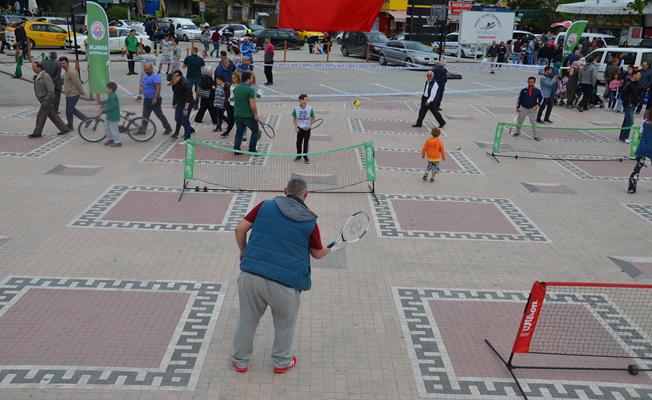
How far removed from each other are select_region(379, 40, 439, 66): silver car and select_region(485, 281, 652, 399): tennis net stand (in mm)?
24628

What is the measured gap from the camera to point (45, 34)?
31734 mm

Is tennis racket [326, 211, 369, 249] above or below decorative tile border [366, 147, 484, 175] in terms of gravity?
above

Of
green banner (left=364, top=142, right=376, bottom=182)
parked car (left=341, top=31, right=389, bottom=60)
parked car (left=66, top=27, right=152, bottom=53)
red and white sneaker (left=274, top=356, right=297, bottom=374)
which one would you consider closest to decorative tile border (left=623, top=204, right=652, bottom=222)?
green banner (left=364, top=142, right=376, bottom=182)

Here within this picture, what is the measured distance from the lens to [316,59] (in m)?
35.0

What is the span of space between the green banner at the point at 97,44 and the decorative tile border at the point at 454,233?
10470mm

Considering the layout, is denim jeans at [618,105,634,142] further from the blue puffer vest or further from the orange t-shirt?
the blue puffer vest

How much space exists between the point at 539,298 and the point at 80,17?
40.1 meters

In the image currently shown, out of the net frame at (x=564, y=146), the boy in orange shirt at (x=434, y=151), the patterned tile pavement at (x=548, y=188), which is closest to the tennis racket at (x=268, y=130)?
the boy in orange shirt at (x=434, y=151)

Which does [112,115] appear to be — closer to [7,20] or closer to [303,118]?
[303,118]

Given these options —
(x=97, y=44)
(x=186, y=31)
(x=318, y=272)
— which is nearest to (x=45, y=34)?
(x=186, y=31)

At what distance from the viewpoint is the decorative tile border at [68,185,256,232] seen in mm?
8977

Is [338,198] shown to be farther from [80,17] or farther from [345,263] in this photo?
[80,17]

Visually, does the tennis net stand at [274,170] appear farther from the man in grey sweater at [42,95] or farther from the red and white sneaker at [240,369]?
the red and white sneaker at [240,369]

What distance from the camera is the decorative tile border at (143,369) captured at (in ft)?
17.3
